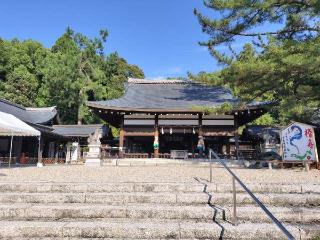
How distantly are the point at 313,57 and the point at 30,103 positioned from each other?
105 feet

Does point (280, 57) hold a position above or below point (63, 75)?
below

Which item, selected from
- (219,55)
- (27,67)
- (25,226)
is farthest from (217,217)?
(27,67)

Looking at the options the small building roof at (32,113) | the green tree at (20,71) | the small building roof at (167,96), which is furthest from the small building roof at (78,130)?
the green tree at (20,71)

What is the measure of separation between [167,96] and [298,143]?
36.1 ft

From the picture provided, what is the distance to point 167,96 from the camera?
20.9 metres

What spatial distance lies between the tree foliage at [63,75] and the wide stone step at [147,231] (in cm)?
3027

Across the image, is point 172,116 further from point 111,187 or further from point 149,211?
point 149,211

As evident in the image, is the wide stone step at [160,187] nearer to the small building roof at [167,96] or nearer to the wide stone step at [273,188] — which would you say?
the wide stone step at [273,188]

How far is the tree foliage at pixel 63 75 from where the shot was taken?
33.0 m

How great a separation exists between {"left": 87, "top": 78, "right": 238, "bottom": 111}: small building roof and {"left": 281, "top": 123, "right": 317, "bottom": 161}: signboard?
5.83 metres

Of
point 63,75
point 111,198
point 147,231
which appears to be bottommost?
point 147,231

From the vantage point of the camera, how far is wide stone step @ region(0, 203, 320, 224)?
13.1 ft

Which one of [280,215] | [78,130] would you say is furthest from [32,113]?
[280,215]

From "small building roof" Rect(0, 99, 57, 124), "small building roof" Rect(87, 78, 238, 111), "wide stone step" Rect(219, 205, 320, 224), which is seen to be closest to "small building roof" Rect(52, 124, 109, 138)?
"small building roof" Rect(0, 99, 57, 124)
